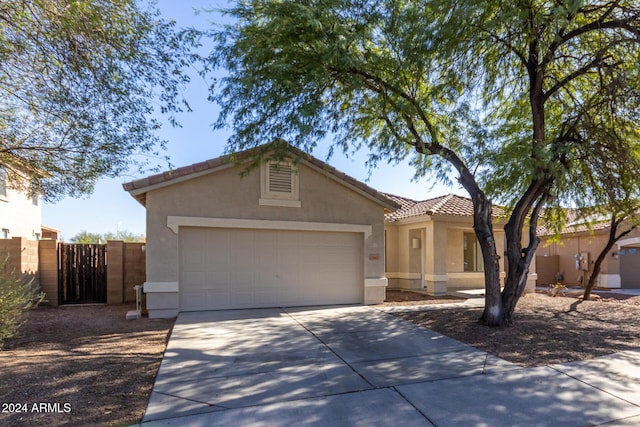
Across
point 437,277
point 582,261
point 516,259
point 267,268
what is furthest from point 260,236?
point 582,261

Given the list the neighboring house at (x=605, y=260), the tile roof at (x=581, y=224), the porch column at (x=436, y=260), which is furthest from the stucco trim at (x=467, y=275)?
the neighboring house at (x=605, y=260)

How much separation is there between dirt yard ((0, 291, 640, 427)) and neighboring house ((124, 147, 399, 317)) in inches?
50.9

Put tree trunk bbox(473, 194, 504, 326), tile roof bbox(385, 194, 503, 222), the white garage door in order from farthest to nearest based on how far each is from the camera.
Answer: tile roof bbox(385, 194, 503, 222) < the white garage door < tree trunk bbox(473, 194, 504, 326)

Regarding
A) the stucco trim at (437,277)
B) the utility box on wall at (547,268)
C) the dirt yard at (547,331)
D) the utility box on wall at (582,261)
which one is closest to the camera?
the dirt yard at (547,331)

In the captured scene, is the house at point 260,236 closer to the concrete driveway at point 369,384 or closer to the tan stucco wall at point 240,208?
the tan stucco wall at point 240,208

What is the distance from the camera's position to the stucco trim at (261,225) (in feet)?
31.2

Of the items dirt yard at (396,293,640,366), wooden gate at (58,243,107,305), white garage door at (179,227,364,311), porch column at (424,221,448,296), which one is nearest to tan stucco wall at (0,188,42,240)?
wooden gate at (58,243,107,305)

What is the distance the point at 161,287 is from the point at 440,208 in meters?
10.3

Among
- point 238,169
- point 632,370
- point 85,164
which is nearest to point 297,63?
point 238,169

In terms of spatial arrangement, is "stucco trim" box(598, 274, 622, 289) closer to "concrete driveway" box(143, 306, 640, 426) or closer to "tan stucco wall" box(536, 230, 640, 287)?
"tan stucco wall" box(536, 230, 640, 287)

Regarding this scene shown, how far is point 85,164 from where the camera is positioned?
820cm

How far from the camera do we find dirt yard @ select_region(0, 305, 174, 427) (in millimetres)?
4043

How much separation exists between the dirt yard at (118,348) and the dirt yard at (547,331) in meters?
0.02

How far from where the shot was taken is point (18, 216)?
56.0ft
